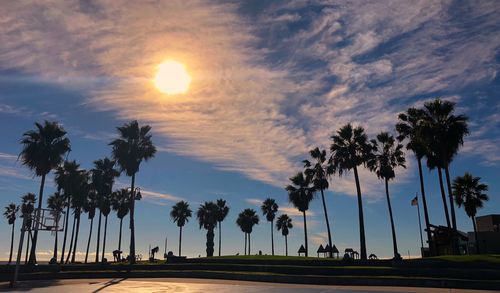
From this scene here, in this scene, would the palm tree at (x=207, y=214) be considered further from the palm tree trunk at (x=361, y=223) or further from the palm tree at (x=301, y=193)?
the palm tree trunk at (x=361, y=223)

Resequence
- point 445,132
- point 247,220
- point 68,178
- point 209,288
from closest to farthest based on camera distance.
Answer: point 209,288
point 445,132
point 68,178
point 247,220

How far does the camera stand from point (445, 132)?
1417 inches

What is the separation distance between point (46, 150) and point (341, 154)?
3000 centimetres

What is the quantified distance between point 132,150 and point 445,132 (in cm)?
3033

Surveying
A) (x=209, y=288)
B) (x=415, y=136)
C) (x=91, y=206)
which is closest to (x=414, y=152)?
(x=415, y=136)

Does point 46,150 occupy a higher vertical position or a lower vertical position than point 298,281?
higher

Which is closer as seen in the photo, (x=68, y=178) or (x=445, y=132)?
(x=445, y=132)

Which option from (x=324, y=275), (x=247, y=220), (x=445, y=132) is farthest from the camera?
(x=247, y=220)

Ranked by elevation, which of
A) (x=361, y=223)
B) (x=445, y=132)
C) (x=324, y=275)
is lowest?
(x=324, y=275)

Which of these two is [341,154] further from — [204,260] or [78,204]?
[78,204]

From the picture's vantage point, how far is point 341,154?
4425cm

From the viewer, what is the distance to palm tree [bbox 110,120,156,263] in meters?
42.5

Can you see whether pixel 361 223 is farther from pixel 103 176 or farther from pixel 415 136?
pixel 103 176

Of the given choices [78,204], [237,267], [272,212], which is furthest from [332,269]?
[272,212]
